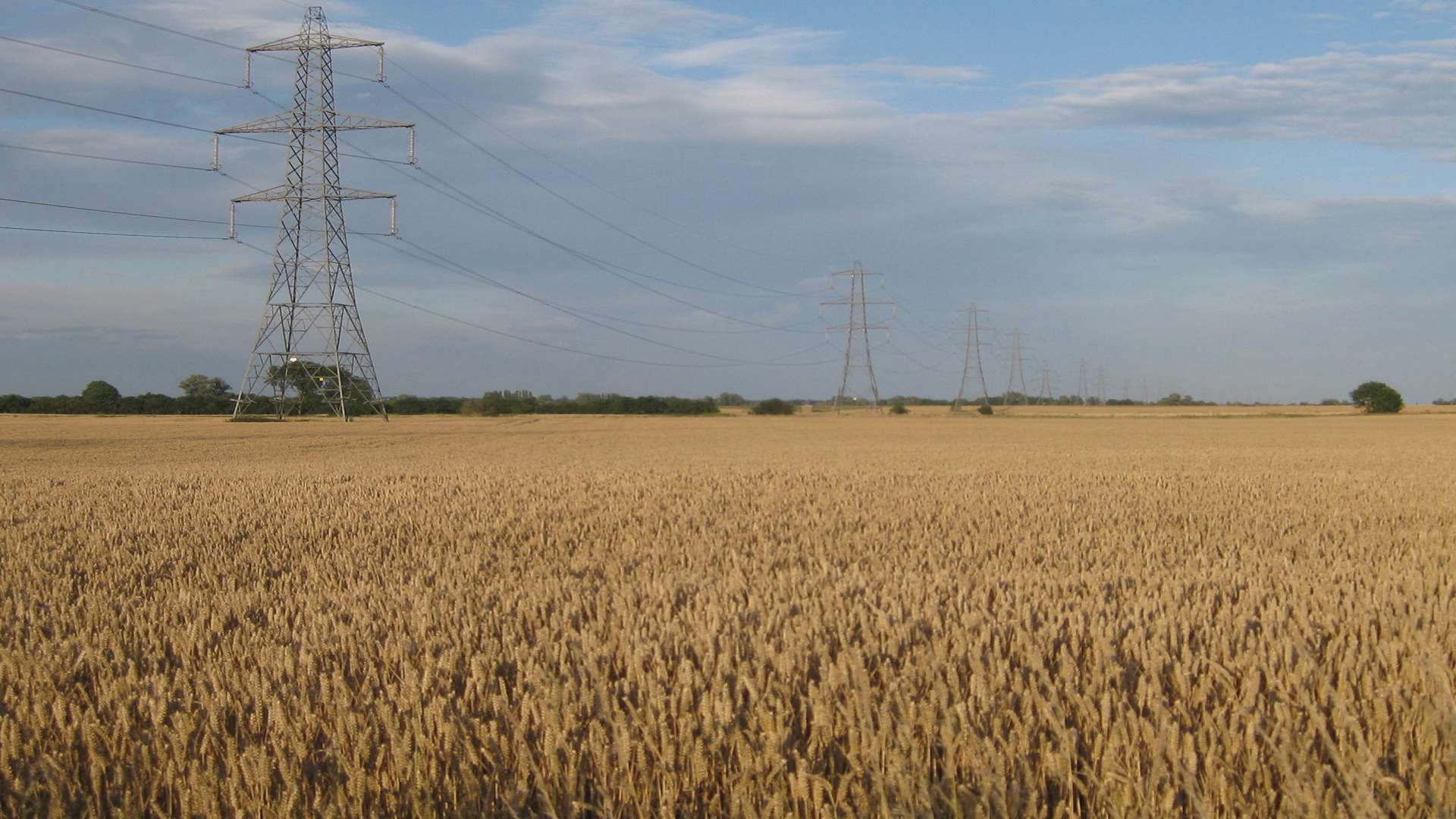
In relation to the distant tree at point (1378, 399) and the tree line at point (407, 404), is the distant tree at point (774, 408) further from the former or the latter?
the distant tree at point (1378, 399)

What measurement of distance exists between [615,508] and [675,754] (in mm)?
6970

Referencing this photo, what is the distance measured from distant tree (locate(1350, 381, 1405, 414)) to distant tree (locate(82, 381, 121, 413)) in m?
101

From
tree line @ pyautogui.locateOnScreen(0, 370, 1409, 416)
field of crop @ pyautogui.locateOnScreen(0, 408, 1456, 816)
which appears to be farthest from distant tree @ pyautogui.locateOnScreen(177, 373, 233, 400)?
field of crop @ pyautogui.locateOnScreen(0, 408, 1456, 816)

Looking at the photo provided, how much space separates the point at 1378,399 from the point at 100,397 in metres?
104

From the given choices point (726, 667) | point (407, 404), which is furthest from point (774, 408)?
point (726, 667)

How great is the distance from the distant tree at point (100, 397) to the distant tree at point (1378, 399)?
100627mm

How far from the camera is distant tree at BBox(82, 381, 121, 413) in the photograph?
70125 millimetres

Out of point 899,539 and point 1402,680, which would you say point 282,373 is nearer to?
point 899,539

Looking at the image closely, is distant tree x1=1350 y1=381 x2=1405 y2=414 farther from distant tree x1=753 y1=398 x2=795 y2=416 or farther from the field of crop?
the field of crop

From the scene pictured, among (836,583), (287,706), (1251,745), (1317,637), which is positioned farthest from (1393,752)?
(287,706)

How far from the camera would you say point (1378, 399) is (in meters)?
87.7

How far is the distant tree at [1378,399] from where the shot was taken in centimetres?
8688

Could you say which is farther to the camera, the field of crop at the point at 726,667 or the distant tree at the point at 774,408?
the distant tree at the point at 774,408

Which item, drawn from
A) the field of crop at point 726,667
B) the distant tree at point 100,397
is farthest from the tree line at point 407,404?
the field of crop at point 726,667
